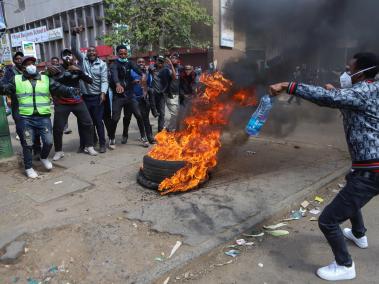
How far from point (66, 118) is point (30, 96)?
1053mm

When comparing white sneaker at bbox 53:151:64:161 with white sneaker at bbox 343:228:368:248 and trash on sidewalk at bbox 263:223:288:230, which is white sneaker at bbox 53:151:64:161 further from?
white sneaker at bbox 343:228:368:248

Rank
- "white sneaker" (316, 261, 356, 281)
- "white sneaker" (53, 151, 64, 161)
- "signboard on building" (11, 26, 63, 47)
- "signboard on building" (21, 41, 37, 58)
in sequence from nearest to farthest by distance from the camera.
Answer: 1. "white sneaker" (316, 261, 356, 281)
2. "white sneaker" (53, 151, 64, 161)
3. "signboard on building" (21, 41, 37, 58)
4. "signboard on building" (11, 26, 63, 47)

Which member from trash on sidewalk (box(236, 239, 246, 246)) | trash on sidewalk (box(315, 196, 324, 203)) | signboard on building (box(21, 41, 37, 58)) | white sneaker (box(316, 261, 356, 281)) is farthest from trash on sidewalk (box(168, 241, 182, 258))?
signboard on building (box(21, 41, 37, 58))

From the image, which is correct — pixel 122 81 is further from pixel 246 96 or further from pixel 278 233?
pixel 278 233

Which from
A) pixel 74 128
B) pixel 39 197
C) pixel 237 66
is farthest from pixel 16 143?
pixel 237 66

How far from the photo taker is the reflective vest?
548cm

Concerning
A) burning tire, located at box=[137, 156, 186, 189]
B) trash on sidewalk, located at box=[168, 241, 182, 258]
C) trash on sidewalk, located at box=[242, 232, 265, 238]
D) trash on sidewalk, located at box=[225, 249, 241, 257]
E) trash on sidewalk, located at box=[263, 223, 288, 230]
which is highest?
burning tire, located at box=[137, 156, 186, 189]

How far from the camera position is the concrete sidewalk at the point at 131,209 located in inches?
129

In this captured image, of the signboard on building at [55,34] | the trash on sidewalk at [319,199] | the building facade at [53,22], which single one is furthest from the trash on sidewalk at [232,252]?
the signboard on building at [55,34]

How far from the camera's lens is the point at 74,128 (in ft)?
33.5

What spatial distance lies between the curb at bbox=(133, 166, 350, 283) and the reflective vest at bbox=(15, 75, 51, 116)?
145 inches

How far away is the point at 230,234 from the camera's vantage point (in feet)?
12.0

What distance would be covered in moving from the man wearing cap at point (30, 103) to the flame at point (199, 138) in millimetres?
1921

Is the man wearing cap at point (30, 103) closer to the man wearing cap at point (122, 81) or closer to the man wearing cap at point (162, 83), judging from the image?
the man wearing cap at point (122, 81)
